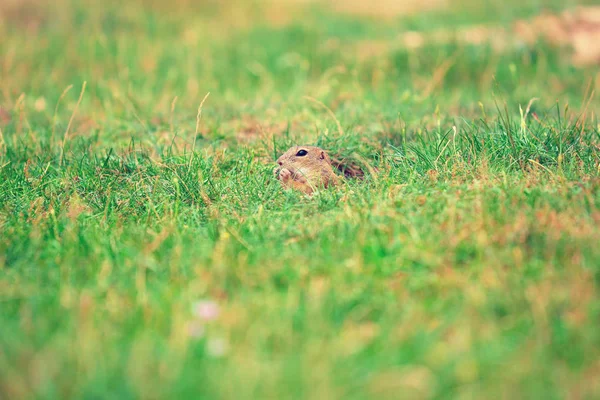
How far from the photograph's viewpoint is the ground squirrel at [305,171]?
3459mm

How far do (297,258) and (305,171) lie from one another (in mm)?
936

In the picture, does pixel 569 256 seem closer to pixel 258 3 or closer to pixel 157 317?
pixel 157 317

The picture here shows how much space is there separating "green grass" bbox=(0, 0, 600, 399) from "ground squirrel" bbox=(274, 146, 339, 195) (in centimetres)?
9

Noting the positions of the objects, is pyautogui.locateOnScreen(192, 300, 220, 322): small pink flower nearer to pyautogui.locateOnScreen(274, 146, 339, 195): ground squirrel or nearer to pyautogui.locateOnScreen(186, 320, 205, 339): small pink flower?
pyautogui.locateOnScreen(186, 320, 205, 339): small pink flower

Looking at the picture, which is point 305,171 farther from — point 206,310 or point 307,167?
point 206,310

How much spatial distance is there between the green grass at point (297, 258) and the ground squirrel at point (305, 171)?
9cm

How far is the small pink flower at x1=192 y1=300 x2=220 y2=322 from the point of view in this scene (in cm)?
218

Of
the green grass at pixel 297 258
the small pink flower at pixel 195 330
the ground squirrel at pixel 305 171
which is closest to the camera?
the green grass at pixel 297 258

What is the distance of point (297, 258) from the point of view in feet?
8.57

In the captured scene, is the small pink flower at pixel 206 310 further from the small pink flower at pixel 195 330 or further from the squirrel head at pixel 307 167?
the squirrel head at pixel 307 167

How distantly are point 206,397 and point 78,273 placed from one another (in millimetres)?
1042

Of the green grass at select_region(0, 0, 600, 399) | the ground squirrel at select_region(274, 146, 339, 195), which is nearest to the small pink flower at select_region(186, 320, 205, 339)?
the green grass at select_region(0, 0, 600, 399)

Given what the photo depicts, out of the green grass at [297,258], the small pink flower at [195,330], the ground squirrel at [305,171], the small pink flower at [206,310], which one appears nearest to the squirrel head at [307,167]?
the ground squirrel at [305,171]

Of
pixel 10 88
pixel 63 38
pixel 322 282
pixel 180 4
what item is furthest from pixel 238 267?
pixel 180 4
